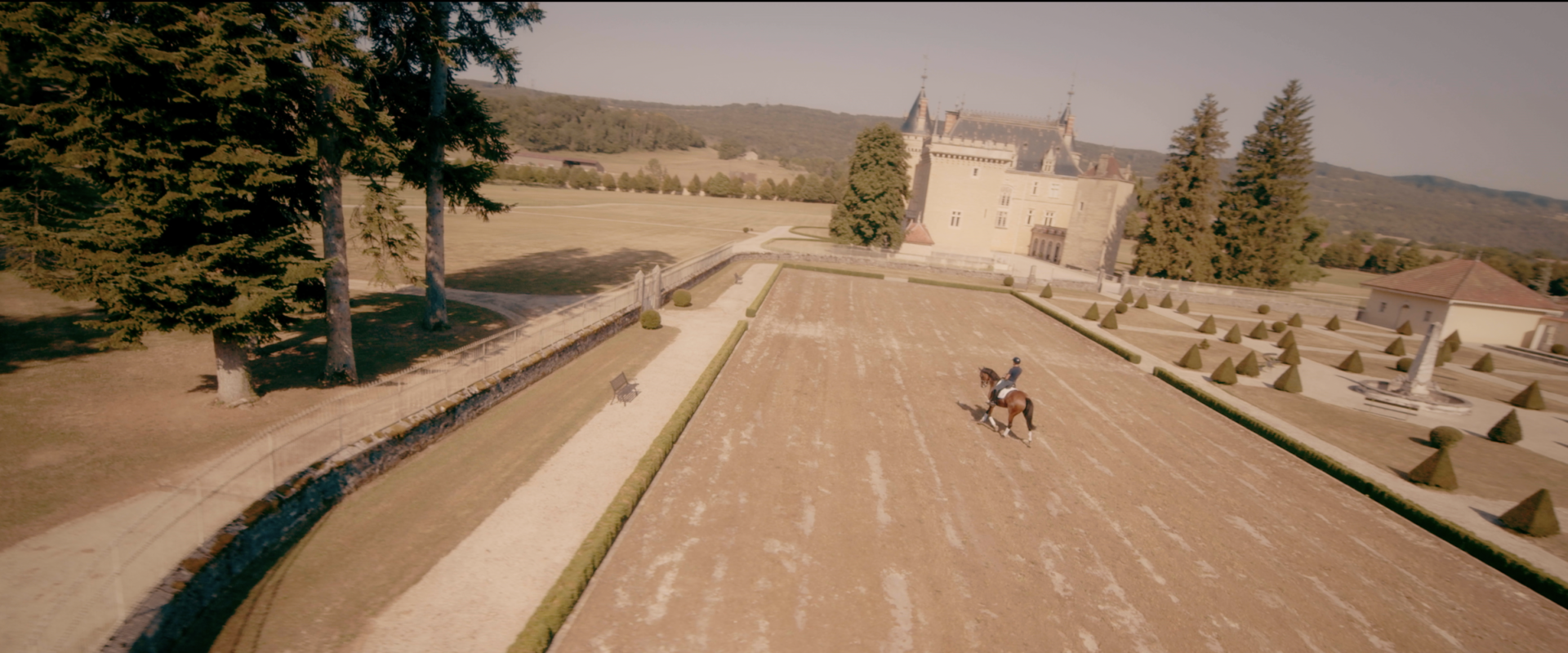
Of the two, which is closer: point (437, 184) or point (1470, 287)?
point (437, 184)

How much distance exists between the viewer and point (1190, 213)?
53812 mm

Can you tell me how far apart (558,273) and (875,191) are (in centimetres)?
3201

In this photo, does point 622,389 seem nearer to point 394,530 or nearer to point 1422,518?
point 394,530

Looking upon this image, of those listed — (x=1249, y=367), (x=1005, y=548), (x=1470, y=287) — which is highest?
(x=1470, y=287)

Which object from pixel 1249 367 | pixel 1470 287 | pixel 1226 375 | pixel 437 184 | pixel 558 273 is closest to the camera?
pixel 437 184

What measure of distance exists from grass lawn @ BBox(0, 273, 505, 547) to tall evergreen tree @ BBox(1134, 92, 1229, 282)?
55562 millimetres

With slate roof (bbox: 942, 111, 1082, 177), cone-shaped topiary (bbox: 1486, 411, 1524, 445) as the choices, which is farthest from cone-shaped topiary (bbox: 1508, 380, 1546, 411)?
slate roof (bbox: 942, 111, 1082, 177)

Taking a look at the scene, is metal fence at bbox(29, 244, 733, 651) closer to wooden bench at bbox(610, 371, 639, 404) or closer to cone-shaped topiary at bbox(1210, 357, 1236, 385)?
wooden bench at bbox(610, 371, 639, 404)

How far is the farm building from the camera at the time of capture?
41.0 metres

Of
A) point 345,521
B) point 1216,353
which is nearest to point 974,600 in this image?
point 345,521

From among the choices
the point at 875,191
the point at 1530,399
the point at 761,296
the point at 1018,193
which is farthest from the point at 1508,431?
the point at 1018,193

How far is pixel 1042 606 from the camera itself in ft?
33.3

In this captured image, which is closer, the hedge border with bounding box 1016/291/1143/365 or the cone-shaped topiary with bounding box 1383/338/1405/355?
the hedge border with bounding box 1016/291/1143/365

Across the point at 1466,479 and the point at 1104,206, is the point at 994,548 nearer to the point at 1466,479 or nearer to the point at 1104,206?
the point at 1466,479
